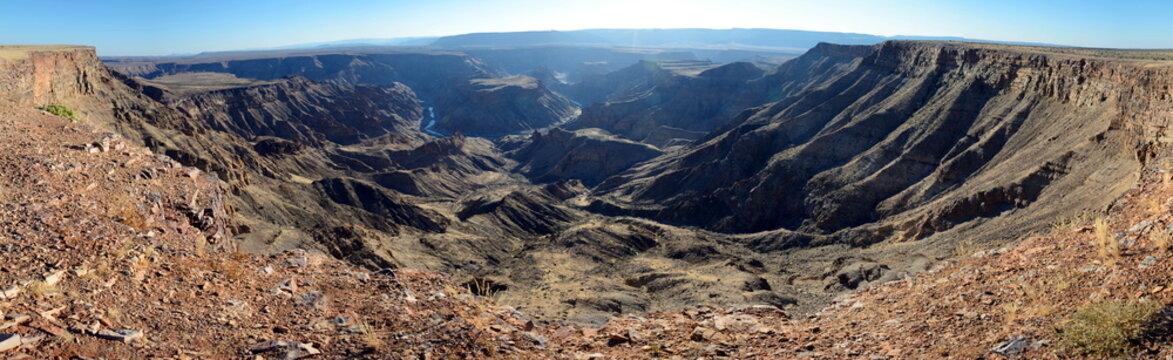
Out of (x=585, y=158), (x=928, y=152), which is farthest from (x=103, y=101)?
(x=928, y=152)

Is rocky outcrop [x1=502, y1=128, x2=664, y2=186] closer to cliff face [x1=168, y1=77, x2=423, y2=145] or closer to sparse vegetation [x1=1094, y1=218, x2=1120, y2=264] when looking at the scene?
cliff face [x1=168, y1=77, x2=423, y2=145]

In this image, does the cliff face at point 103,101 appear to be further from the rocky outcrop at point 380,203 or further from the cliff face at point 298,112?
the cliff face at point 298,112

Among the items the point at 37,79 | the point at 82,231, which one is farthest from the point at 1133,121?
the point at 37,79

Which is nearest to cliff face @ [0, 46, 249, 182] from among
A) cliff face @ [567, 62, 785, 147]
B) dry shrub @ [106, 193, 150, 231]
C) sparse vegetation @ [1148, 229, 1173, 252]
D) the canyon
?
the canyon

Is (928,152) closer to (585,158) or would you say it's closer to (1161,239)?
(1161,239)

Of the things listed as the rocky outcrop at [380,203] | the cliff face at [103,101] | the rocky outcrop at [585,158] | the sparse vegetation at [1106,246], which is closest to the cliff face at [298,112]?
the cliff face at [103,101]

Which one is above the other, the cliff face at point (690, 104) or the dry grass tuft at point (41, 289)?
the dry grass tuft at point (41, 289)
